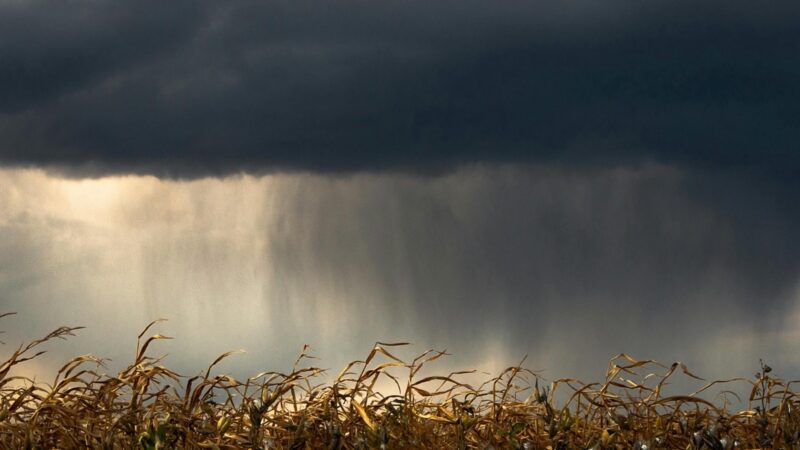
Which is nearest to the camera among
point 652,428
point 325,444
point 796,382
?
point 325,444

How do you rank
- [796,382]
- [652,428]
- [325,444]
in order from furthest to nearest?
[796,382] < [652,428] < [325,444]

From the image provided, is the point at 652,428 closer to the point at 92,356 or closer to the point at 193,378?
the point at 193,378

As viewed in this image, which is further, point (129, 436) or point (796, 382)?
point (796, 382)

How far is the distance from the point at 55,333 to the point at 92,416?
2.07 feet

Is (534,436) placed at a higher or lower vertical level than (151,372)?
lower

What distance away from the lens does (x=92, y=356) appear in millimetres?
6207

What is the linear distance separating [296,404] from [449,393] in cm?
99

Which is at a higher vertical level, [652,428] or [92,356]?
[92,356]

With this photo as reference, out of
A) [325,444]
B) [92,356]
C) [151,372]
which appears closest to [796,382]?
[325,444]

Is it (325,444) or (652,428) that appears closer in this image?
(325,444)

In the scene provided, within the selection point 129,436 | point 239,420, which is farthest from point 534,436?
point 129,436

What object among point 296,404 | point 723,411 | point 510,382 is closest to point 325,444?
point 296,404

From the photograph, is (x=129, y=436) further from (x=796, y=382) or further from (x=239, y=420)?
(x=796, y=382)

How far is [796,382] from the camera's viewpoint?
5973mm
